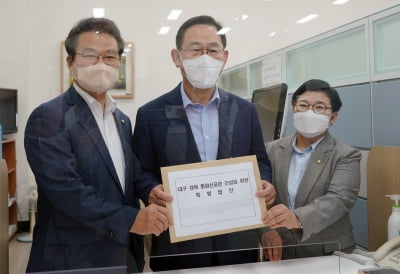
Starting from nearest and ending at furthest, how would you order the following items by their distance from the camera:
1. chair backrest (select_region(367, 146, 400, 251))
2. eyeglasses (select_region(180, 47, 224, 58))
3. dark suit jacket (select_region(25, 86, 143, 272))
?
dark suit jacket (select_region(25, 86, 143, 272)), eyeglasses (select_region(180, 47, 224, 58)), chair backrest (select_region(367, 146, 400, 251))

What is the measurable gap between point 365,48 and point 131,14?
1074 millimetres

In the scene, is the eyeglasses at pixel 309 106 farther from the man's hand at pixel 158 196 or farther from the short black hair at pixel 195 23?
the man's hand at pixel 158 196

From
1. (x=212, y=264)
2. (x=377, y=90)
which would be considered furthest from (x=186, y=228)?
(x=377, y=90)

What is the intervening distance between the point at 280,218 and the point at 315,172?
0.26 m

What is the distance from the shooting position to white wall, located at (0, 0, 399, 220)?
1487 millimetres

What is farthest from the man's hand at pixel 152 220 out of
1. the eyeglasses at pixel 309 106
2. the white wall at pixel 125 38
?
the eyeglasses at pixel 309 106

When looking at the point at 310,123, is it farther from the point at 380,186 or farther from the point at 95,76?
the point at 95,76

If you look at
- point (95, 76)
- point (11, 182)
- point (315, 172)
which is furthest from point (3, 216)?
point (315, 172)

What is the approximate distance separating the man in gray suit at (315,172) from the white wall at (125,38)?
0.99ft

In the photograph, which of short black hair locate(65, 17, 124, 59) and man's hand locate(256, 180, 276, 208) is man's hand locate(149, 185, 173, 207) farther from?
short black hair locate(65, 17, 124, 59)

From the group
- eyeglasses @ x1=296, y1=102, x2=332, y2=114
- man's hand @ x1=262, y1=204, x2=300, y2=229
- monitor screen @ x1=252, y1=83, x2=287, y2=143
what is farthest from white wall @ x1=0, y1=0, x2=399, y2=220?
man's hand @ x1=262, y1=204, x2=300, y2=229

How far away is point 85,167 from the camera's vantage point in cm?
144

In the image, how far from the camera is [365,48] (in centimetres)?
184

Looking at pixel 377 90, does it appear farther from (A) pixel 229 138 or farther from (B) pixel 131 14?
(B) pixel 131 14
